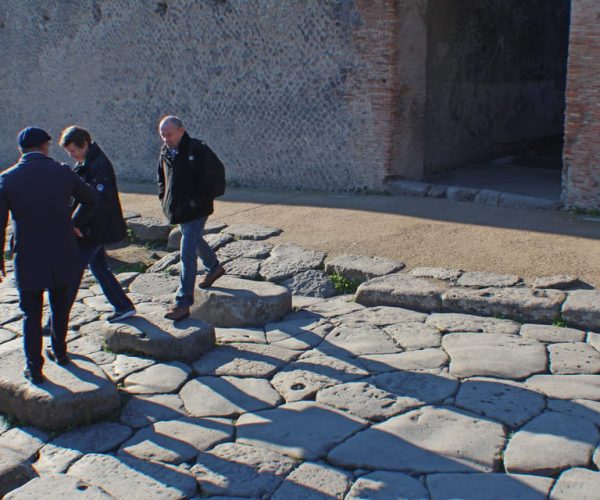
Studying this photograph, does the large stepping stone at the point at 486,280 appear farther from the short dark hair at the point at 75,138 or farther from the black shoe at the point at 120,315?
the short dark hair at the point at 75,138

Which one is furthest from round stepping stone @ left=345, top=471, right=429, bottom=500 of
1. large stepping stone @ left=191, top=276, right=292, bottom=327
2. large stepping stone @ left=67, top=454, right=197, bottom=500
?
large stepping stone @ left=191, top=276, right=292, bottom=327

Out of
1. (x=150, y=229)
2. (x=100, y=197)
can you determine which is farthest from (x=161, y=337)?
(x=150, y=229)

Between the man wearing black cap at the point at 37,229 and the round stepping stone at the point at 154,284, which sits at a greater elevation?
the man wearing black cap at the point at 37,229

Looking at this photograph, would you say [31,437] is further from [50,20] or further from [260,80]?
[50,20]

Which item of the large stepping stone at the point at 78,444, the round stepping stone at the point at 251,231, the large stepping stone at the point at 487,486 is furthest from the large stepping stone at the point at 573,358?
the round stepping stone at the point at 251,231

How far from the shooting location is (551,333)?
17.9ft

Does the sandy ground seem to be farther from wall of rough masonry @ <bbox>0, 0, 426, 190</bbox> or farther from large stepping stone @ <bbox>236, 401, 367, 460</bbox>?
large stepping stone @ <bbox>236, 401, 367, 460</bbox>

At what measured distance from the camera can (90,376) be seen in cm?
468

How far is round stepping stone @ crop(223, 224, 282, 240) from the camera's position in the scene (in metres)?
8.13

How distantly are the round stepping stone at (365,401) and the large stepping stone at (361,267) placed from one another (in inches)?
80.9

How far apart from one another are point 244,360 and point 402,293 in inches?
60.2

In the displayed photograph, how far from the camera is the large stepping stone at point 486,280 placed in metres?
6.16

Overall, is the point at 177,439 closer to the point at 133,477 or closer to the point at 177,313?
the point at 133,477

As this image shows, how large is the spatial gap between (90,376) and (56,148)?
10.4 meters
